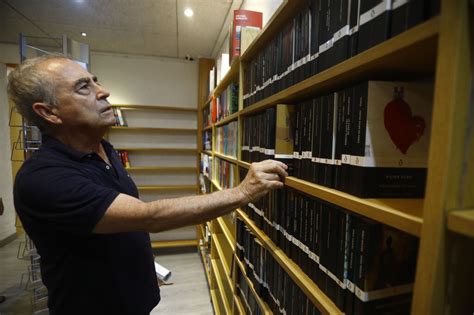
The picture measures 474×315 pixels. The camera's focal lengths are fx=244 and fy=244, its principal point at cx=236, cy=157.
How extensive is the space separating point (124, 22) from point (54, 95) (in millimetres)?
2024

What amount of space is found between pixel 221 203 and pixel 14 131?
444 cm

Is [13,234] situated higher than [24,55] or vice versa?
[24,55]

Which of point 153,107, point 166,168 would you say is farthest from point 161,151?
point 153,107

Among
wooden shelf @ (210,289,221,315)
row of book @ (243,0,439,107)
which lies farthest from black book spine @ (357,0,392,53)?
wooden shelf @ (210,289,221,315)

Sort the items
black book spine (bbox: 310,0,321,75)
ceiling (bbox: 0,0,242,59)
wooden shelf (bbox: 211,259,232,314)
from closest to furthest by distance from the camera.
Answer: black book spine (bbox: 310,0,321,75), wooden shelf (bbox: 211,259,232,314), ceiling (bbox: 0,0,242,59)

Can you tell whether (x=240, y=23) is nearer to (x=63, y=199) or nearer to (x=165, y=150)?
(x=63, y=199)

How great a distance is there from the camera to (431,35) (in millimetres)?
356

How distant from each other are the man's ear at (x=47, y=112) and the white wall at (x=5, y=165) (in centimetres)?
353

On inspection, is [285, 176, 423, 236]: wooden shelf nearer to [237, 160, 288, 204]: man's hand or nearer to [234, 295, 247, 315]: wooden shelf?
[237, 160, 288, 204]: man's hand

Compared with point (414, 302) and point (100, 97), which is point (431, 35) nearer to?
point (414, 302)

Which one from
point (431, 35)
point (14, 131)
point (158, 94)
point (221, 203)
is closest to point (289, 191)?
point (221, 203)

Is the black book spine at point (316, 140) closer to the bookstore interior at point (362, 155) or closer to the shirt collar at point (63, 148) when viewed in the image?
the bookstore interior at point (362, 155)

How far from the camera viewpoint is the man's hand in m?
0.82

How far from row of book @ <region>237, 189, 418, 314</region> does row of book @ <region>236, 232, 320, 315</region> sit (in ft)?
0.42
